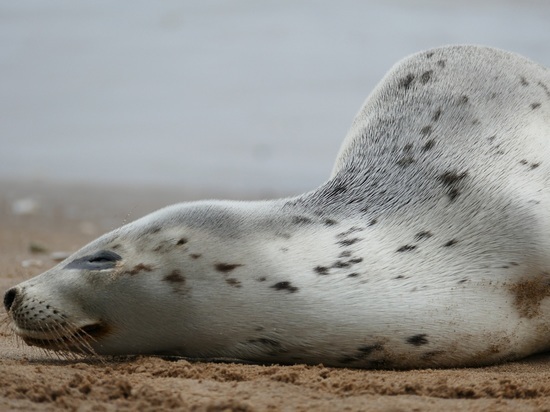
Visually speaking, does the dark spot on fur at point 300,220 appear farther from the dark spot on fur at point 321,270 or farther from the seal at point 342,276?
the dark spot on fur at point 321,270

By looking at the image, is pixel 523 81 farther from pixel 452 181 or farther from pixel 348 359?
pixel 348 359

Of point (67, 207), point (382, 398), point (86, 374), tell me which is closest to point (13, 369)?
point (86, 374)

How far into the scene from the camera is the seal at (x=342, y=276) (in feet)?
13.0

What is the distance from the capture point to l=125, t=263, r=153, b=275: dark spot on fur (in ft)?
13.3

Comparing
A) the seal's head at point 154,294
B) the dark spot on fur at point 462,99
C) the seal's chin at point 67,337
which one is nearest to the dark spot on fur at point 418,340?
the seal's head at point 154,294

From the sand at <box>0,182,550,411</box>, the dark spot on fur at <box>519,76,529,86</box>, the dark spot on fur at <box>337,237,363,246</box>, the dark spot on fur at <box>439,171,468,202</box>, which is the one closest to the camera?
the sand at <box>0,182,550,411</box>

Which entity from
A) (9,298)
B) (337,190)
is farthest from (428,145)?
(9,298)

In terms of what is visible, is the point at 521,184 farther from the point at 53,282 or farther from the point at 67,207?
the point at 67,207

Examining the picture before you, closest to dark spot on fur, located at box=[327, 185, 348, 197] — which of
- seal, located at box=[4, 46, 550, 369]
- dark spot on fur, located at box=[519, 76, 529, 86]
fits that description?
seal, located at box=[4, 46, 550, 369]

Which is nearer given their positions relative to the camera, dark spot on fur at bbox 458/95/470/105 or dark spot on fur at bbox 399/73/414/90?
dark spot on fur at bbox 458/95/470/105

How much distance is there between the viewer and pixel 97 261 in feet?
13.8

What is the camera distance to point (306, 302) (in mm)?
3949

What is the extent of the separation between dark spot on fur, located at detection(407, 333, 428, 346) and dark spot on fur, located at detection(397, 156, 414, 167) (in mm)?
868

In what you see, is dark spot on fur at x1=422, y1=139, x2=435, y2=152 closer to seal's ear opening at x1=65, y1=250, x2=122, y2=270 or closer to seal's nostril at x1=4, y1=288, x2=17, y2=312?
seal's ear opening at x1=65, y1=250, x2=122, y2=270
